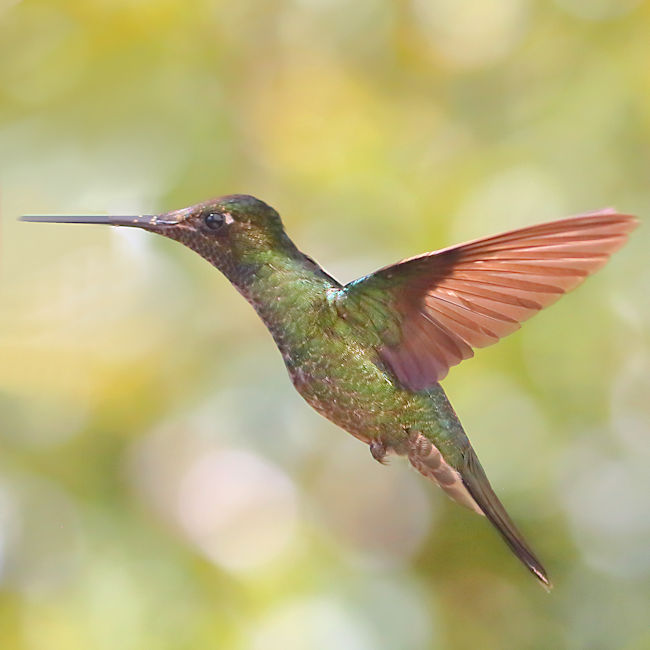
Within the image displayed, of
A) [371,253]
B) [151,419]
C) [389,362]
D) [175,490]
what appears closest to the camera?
[389,362]

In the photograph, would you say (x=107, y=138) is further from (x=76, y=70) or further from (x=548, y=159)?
(x=548, y=159)

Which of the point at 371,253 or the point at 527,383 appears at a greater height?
the point at 371,253

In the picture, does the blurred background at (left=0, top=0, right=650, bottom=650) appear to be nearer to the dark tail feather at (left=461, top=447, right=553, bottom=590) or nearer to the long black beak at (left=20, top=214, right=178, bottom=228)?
the dark tail feather at (left=461, top=447, right=553, bottom=590)

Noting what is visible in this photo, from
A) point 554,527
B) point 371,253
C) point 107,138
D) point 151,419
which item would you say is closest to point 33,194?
point 107,138

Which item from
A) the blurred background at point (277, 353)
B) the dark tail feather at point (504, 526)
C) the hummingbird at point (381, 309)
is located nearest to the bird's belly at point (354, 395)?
the hummingbird at point (381, 309)

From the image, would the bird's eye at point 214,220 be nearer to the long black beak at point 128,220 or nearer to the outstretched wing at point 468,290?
the long black beak at point 128,220

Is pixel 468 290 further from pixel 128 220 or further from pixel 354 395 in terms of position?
pixel 128 220

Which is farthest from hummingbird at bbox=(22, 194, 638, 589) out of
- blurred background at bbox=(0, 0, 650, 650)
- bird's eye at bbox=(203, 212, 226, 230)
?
blurred background at bbox=(0, 0, 650, 650)

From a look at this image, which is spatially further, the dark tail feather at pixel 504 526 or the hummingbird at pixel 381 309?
the dark tail feather at pixel 504 526
